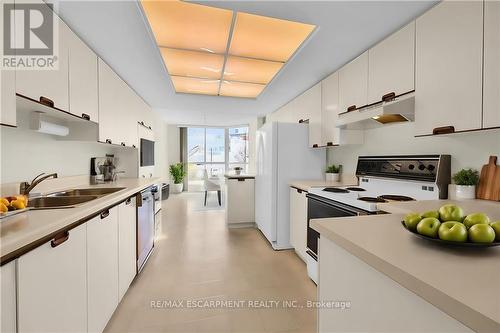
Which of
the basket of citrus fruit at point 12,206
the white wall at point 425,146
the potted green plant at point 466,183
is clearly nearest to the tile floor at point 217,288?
the basket of citrus fruit at point 12,206

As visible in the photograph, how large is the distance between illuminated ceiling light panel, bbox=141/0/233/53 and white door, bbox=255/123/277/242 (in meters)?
1.25

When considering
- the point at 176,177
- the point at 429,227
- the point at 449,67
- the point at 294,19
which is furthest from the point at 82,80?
the point at 176,177

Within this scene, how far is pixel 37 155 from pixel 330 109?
2.79 metres

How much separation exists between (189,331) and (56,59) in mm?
2073

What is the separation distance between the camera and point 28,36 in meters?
1.27

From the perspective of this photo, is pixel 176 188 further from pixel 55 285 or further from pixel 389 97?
pixel 389 97

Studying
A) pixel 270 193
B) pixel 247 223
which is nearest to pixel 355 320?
pixel 270 193

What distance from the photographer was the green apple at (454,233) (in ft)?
2.00

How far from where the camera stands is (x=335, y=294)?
0.86 meters

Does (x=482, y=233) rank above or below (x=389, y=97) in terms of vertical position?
below

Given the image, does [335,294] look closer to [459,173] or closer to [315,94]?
[459,173]

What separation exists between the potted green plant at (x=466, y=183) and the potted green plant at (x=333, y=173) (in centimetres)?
135

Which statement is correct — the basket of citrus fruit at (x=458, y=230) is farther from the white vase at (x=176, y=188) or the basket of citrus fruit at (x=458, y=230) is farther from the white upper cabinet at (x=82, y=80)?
the white vase at (x=176, y=188)

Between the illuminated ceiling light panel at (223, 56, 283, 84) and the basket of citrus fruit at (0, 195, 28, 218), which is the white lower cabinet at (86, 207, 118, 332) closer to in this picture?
the basket of citrus fruit at (0, 195, 28, 218)
